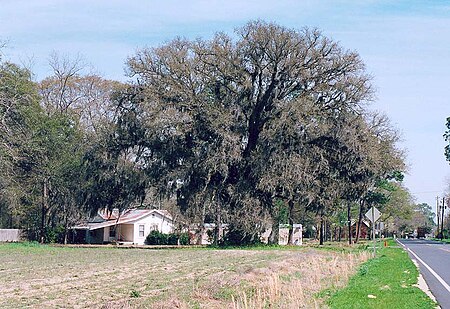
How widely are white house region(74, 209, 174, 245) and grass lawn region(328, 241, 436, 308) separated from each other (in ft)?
158

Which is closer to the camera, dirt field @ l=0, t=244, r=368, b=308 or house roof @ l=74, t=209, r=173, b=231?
dirt field @ l=0, t=244, r=368, b=308

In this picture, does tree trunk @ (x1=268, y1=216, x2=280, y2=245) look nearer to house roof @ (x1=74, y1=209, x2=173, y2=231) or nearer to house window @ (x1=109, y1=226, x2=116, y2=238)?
house roof @ (x1=74, y1=209, x2=173, y2=231)

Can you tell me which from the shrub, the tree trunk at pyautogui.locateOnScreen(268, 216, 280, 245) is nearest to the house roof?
the shrub

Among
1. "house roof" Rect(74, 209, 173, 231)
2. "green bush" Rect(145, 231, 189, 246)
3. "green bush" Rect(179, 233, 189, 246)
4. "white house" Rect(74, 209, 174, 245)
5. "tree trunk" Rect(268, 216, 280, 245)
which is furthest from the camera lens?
"white house" Rect(74, 209, 174, 245)

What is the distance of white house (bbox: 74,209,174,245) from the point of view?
71438 millimetres

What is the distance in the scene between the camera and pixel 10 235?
209 ft

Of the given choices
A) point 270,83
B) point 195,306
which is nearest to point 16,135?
point 270,83

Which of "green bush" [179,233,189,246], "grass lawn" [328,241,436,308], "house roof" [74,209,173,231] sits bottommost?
"grass lawn" [328,241,436,308]

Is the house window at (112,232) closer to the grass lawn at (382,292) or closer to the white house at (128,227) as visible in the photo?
the white house at (128,227)

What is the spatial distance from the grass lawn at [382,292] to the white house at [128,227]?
48.0m

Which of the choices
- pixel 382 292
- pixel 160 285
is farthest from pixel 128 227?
pixel 382 292

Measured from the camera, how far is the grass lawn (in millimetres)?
15719

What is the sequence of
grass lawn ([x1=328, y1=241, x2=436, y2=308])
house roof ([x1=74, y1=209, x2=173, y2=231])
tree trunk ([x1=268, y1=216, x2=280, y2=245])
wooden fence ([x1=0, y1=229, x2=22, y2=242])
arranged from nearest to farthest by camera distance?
grass lawn ([x1=328, y1=241, x2=436, y2=308]) → tree trunk ([x1=268, y1=216, x2=280, y2=245]) → wooden fence ([x1=0, y1=229, x2=22, y2=242]) → house roof ([x1=74, y1=209, x2=173, y2=231])

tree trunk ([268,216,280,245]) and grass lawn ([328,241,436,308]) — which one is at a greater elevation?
tree trunk ([268,216,280,245])
